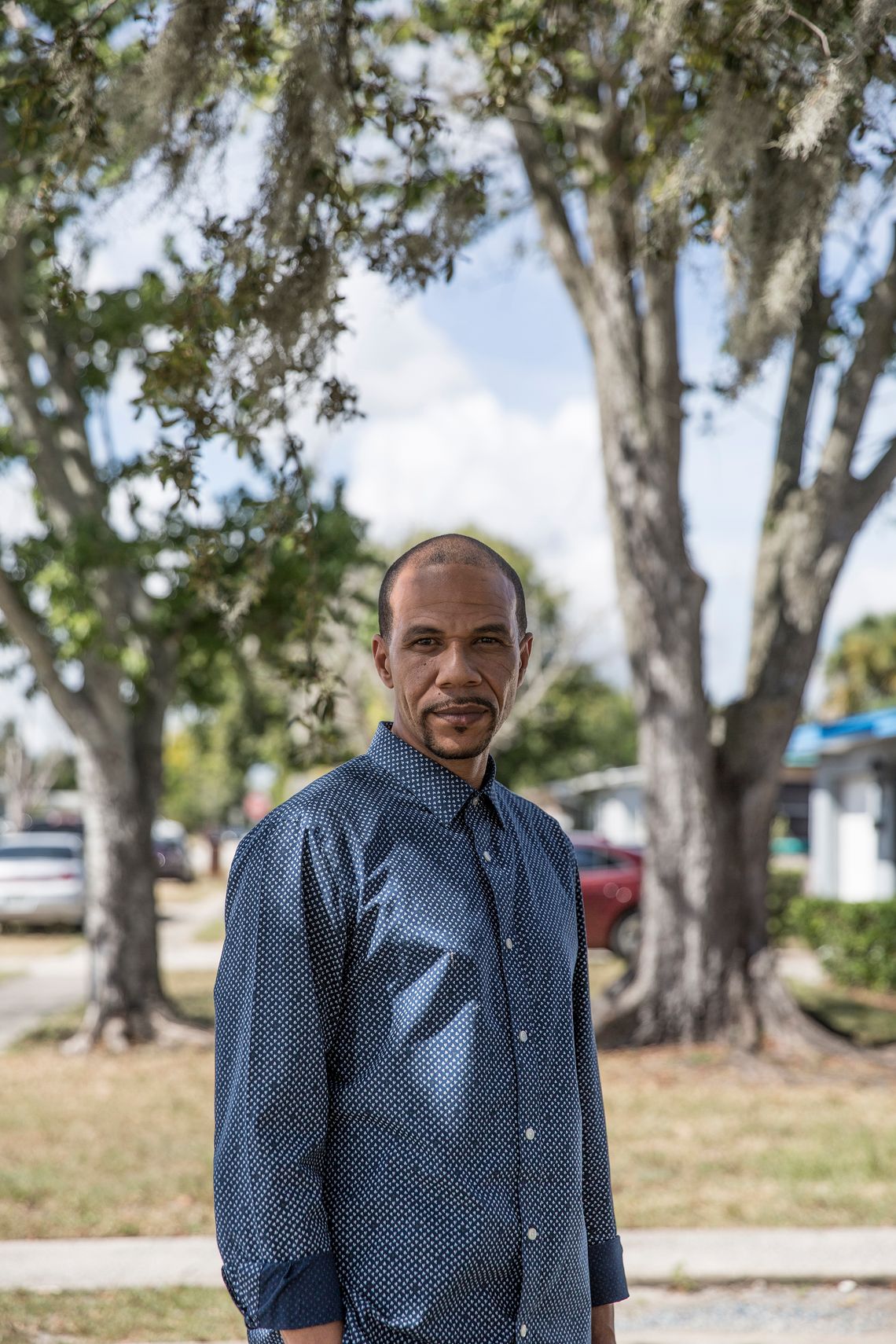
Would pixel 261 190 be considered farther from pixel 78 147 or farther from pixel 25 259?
pixel 25 259

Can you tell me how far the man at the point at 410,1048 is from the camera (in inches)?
78.5

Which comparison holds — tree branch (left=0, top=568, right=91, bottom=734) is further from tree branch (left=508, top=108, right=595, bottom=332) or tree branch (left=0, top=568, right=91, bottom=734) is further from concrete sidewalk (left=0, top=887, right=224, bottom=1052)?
tree branch (left=508, top=108, right=595, bottom=332)

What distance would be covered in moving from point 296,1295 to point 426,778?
0.81 m

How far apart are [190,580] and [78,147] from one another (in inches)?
51.8

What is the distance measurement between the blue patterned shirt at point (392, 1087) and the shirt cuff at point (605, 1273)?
15 centimetres

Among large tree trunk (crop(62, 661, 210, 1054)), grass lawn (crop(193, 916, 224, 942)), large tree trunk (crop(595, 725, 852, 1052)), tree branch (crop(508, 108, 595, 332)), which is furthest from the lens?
grass lawn (crop(193, 916, 224, 942))

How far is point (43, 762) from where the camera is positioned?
186ft

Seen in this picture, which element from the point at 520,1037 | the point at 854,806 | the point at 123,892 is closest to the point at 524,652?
the point at 520,1037

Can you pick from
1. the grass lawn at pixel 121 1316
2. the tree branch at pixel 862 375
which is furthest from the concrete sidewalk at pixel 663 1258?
the tree branch at pixel 862 375

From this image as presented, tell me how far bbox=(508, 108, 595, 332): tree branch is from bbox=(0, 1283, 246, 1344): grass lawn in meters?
7.52

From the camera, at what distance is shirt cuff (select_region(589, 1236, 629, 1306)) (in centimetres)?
242

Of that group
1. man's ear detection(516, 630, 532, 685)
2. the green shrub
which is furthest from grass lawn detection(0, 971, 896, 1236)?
the green shrub

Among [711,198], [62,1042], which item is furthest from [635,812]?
[711,198]

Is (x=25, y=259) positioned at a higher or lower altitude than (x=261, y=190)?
higher
